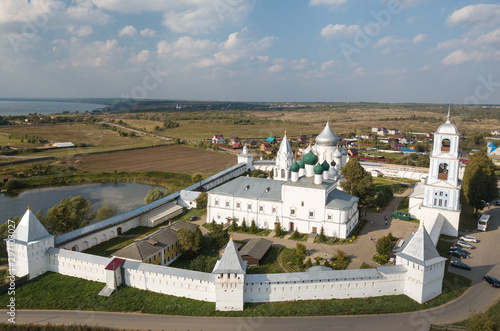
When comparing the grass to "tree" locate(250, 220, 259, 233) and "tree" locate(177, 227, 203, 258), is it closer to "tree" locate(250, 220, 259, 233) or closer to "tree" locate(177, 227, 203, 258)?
"tree" locate(177, 227, 203, 258)

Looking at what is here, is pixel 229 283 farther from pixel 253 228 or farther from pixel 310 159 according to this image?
pixel 310 159

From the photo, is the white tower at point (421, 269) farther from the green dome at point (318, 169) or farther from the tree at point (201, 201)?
the tree at point (201, 201)

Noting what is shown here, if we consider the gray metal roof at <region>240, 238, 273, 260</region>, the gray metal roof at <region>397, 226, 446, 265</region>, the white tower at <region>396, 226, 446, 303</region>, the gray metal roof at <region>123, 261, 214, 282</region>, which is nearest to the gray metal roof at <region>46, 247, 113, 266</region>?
the gray metal roof at <region>123, 261, 214, 282</region>

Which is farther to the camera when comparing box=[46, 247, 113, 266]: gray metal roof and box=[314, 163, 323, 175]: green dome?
box=[314, 163, 323, 175]: green dome

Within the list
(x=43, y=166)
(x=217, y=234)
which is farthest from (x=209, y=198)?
(x=43, y=166)

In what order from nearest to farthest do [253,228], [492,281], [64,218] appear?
[492,281], [64,218], [253,228]

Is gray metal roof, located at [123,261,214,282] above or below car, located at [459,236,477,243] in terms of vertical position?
above

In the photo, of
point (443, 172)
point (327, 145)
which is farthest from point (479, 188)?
point (327, 145)
